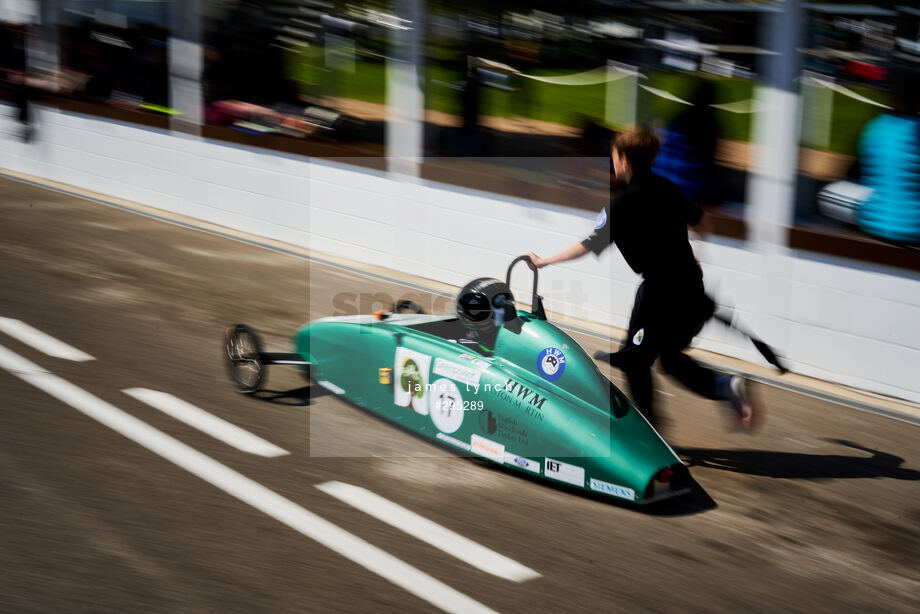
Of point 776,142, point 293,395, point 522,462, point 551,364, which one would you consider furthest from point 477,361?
point 776,142

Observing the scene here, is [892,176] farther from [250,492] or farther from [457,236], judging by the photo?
[250,492]

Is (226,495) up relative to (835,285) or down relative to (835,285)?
down

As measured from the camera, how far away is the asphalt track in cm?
406

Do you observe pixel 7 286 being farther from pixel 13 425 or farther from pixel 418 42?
pixel 418 42

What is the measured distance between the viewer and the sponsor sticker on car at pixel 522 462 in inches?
196

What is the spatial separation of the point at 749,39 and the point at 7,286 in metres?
6.28

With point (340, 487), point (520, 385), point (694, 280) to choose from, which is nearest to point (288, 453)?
point (340, 487)

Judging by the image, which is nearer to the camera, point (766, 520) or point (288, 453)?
point (766, 520)

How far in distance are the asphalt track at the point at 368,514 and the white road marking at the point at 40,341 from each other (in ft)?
0.21

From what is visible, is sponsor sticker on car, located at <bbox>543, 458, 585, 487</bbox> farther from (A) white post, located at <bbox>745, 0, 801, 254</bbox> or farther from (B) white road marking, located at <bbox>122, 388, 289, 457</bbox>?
(A) white post, located at <bbox>745, 0, 801, 254</bbox>

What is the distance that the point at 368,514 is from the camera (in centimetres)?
471

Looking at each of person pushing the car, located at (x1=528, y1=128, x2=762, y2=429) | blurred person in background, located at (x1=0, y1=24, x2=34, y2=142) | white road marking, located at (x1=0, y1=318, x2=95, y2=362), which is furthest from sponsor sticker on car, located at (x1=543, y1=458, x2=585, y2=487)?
blurred person in background, located at (x1=0, y1=24, x2=34, y2=142)

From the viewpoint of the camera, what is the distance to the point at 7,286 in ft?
27.4

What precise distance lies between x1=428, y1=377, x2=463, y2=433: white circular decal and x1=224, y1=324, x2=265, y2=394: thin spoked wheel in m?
1.29
